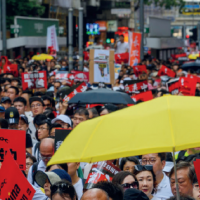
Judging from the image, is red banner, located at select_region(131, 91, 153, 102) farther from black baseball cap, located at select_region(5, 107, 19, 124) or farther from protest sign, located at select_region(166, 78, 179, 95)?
black baseball cap, located at select_region(5, 107, 19, 124)

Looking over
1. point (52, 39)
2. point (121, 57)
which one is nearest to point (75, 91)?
point (121, 57)

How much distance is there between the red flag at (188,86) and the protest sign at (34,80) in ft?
10.7

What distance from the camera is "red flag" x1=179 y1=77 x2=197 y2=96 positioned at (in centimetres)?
1209

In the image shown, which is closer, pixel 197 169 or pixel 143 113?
pixel 143 113

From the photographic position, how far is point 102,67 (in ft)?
46.7

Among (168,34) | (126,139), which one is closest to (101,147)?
(126,139)

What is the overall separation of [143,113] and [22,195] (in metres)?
1.12

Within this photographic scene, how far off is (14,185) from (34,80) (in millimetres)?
9365

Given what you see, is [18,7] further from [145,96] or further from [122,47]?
[145,96]

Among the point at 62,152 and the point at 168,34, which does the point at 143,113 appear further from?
the point at 168,34

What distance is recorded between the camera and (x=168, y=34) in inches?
1574

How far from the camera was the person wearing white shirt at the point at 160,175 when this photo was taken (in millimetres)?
5111

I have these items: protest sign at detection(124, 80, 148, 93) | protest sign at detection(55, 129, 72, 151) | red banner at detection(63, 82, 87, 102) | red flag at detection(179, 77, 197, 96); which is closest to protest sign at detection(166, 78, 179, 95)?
red flag at detection(179, 77, 197, 96)

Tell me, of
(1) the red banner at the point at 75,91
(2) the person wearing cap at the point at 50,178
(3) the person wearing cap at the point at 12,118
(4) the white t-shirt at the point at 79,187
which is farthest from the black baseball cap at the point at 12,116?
(1) the red banner at the point at 75,91
